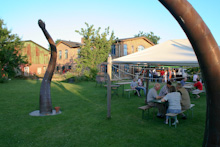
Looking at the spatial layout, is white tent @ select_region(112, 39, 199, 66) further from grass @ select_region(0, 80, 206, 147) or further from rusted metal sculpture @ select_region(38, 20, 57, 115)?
rusted metal sculpture @ select_region(38, 20, 57, 115)

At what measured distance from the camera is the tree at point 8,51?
2158 cm

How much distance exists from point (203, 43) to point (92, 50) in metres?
22.3

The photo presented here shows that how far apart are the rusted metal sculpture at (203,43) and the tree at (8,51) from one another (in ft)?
75.4

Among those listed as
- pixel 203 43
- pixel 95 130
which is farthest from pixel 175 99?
pixel 203 43

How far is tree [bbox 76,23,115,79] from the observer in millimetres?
23203

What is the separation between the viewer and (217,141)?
236cm

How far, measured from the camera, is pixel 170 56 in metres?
6.44

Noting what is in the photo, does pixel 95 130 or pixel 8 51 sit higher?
pixel 8 51

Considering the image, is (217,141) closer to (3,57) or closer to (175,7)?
(175,7)

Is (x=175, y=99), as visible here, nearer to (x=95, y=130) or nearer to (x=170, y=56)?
(x=170, y=56)

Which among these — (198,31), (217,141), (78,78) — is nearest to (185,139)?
(217,141)

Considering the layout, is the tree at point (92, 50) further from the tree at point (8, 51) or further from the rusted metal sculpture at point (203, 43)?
the rusted metal sculpture at point (203, 43)

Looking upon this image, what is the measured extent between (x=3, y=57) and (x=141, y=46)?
19.7 metres

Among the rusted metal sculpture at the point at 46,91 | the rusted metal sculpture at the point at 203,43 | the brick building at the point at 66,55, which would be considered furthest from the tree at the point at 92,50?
the rusted metal sculpture at the point at 203,43
